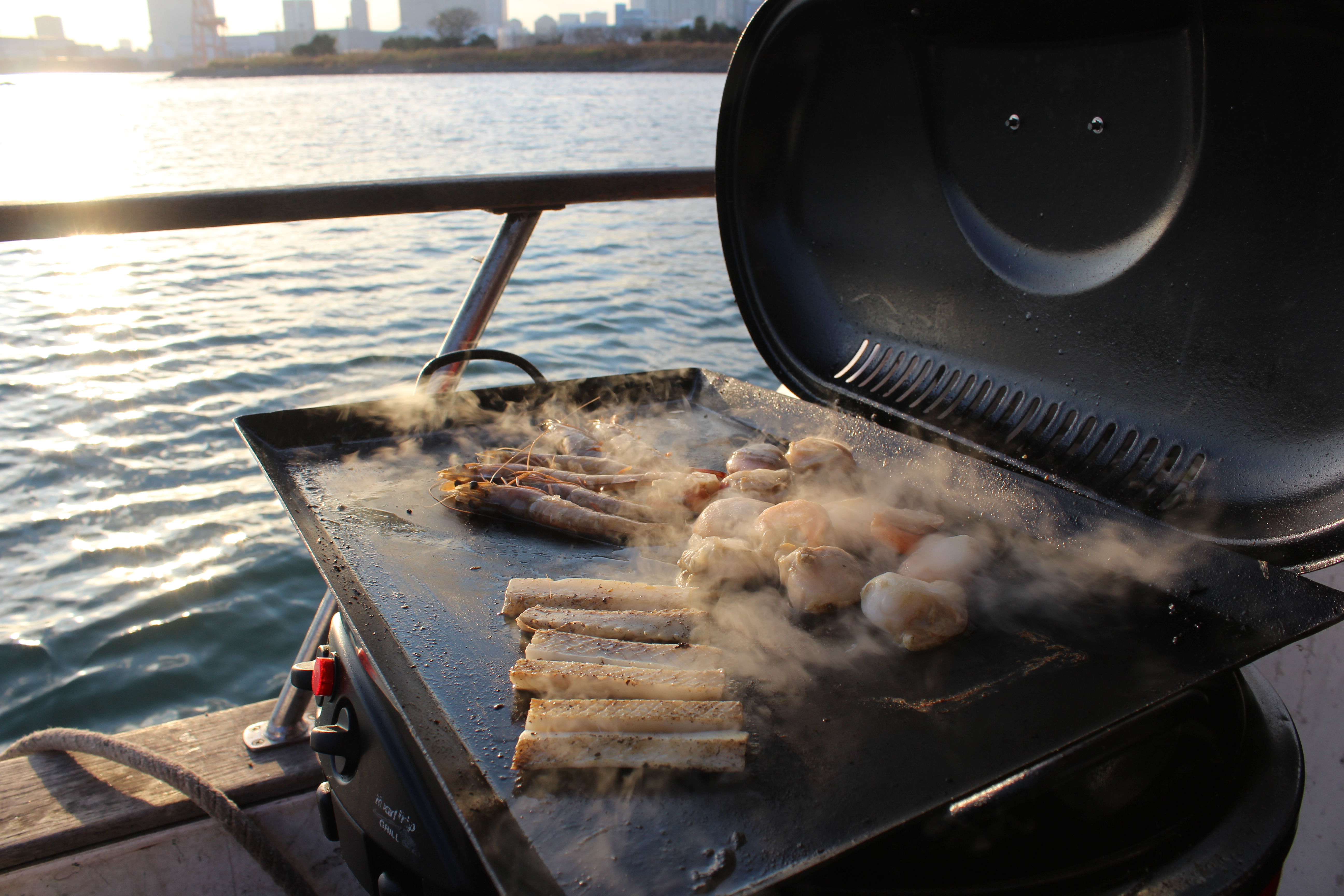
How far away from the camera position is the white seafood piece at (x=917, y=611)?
4.36ft

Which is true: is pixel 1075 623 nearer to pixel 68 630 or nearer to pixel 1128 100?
Result: pixel 1128 100

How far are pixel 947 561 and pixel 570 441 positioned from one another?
97 centimetres

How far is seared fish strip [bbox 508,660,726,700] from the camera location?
117 centimetres

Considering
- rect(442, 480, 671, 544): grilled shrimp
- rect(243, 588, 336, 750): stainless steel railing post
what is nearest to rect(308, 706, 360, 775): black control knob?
rect(442, 480, 671, 544): grilled shrimp

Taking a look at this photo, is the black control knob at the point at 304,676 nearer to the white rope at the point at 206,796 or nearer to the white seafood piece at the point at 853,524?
the white rope at the point at 206,796

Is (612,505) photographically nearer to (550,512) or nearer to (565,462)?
(550,512)

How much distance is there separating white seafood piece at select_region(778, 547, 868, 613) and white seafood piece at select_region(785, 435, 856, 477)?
0.42m

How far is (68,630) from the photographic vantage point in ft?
14.6

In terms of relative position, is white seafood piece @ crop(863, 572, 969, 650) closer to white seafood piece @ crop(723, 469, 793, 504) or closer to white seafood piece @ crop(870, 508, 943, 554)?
white seafood piece @ crop(870, 508, 943, 554)

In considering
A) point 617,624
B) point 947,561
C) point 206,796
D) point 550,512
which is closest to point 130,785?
point 206,796

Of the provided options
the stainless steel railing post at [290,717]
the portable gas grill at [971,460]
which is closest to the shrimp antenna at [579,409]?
the portable gas grill at [971,460]

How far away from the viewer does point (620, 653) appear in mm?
1269

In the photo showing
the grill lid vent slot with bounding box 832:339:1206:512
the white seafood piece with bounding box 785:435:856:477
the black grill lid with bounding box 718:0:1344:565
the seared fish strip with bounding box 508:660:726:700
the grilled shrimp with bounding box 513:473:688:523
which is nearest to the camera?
the seared fish strip with bounding box 508:660:726:700

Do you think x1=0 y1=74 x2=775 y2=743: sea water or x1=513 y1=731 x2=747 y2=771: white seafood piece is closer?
x1=513 y1=731 x2=747 y2=771: white seafood piece
